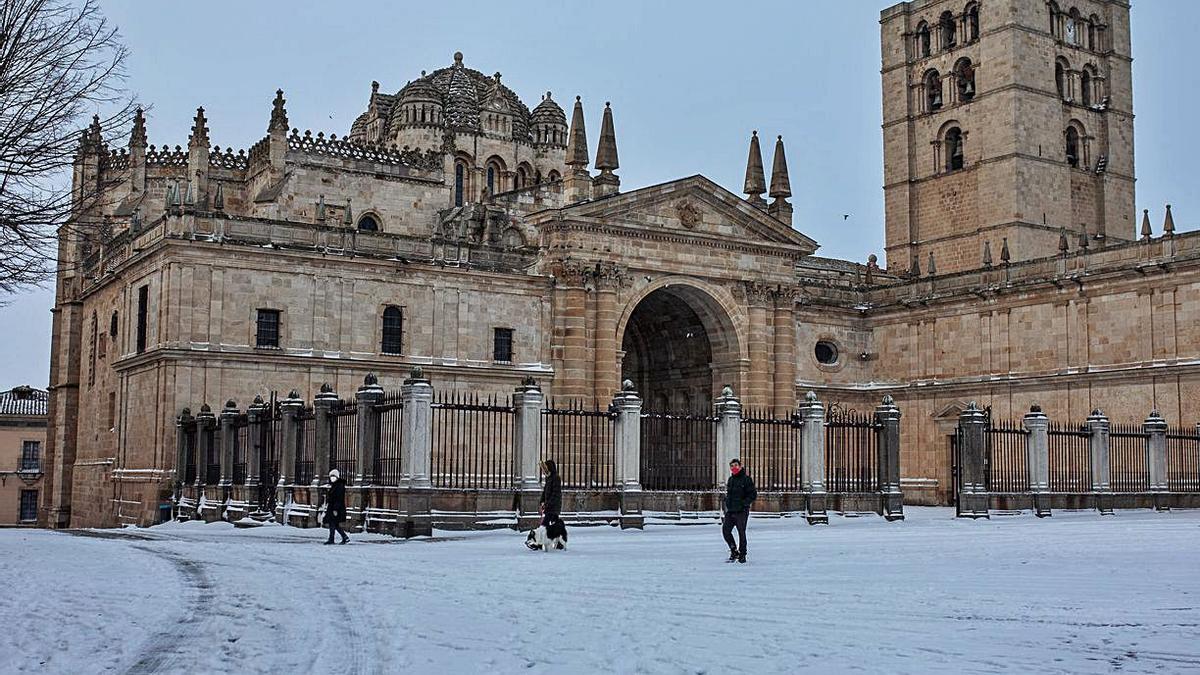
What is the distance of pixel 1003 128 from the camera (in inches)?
2137

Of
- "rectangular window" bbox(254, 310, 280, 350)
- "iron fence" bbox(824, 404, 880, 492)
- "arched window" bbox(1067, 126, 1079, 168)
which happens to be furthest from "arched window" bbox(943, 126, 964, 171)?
"rectangular window" bbox(254, 310, 280, 350)

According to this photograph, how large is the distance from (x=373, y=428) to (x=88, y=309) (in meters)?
23.8

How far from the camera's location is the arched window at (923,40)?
5950 cm

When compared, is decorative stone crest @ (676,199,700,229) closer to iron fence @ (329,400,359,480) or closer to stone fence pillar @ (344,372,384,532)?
iron fence @ (329,400,359,480)

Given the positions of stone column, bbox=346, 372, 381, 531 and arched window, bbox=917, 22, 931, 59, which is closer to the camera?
stone column, bbox=346, 372, 381, 531

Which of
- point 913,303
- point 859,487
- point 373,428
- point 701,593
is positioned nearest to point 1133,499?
point 859,487

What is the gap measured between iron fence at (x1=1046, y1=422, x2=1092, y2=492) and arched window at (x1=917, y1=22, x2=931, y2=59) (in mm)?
26761

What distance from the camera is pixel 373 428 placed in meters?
24.9

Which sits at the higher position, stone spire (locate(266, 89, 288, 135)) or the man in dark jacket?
stone spire (locate(266, 89, 288, 135))

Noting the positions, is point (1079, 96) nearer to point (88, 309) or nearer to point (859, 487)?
point (859, 487)

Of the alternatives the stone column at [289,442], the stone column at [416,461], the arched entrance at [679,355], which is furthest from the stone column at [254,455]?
the arched entrance at [679,355]

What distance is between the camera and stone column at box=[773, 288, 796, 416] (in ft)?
141

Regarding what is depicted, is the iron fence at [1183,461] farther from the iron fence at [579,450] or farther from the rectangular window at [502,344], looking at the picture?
the rectangular window at [502,344]

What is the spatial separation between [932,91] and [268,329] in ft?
113
